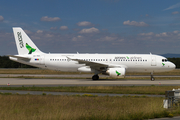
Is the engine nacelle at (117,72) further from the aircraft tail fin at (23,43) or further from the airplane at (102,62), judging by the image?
the aircraft tail fin at (23,43)

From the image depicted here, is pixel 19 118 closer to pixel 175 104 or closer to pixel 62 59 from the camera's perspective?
pixel 175 104

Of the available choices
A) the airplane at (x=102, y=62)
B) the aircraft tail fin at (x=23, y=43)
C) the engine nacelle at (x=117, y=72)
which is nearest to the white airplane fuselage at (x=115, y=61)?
the airplane at (x=102, y=62)

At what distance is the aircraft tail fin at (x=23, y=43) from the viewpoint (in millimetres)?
38531

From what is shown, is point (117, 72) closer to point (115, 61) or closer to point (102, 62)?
point (115, 61)

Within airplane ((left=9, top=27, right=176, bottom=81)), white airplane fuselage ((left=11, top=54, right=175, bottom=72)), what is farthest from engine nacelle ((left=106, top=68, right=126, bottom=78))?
white airplane fuselage ((left=11, top=54, right=175, bottom=72))

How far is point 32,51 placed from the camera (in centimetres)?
3850

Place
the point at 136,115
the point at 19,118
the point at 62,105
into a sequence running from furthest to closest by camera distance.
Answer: the point at 62,105 < the point at 136,115 < the point at 19,118

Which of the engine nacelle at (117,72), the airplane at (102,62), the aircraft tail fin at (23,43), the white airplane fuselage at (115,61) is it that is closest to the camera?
the engine nacelle at (117,72)

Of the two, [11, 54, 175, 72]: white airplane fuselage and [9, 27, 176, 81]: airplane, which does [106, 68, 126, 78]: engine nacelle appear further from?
[11, 54, 175, 72]: white airplane fuselage

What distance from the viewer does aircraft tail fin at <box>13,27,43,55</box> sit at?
1517 inches

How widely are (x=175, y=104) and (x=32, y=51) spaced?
2939cm

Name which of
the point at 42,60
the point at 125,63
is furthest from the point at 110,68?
the point at 42,60

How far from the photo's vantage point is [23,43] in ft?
127

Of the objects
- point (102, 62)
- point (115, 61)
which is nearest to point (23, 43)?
point (102, 62)
